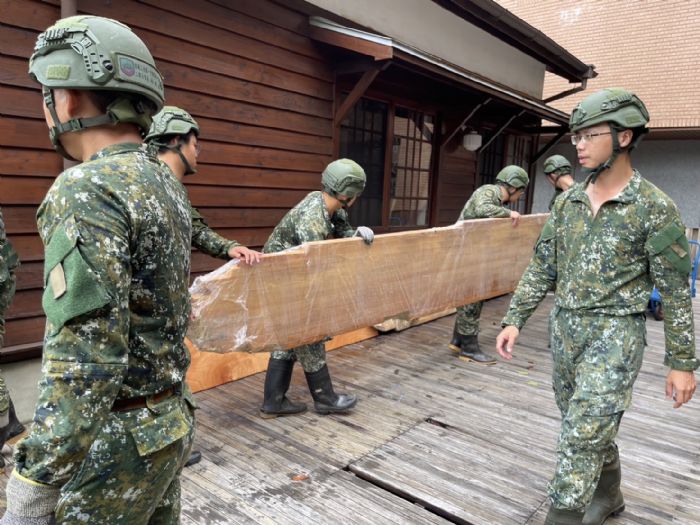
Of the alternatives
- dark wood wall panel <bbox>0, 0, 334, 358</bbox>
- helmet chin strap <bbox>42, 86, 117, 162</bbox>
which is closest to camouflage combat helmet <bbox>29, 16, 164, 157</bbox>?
helmet chin strap <bbox>42, 86, 117, 162</bbox>

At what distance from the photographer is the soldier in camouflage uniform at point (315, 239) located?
3.41m

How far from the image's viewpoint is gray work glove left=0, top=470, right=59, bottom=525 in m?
1.00

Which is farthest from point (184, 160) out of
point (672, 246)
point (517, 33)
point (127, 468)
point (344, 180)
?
point (517, 33)

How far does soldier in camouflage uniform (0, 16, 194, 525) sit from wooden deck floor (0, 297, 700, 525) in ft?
4.89

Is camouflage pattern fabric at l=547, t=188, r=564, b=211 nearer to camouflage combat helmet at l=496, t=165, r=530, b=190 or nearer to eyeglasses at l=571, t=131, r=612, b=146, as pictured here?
camouflage combat helmet at l=496, t=165, r=530, b=190

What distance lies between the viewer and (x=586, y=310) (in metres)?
2.26

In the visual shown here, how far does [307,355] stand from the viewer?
3652 millimetres

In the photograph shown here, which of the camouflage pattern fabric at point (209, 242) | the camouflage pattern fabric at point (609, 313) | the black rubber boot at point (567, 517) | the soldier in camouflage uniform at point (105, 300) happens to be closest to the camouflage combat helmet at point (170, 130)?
the camouflage pattern fabric at point (209, 242)

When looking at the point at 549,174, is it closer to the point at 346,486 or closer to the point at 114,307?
the point at 346,486

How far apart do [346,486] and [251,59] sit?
152 inches

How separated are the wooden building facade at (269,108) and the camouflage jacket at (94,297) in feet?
8.90

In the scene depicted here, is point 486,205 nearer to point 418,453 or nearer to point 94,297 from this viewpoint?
point 418,453

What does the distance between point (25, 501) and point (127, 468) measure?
26 cm

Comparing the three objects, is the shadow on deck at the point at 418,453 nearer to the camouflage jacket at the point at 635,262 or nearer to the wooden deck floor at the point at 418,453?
the wooden deck floor at the point at 418,453
